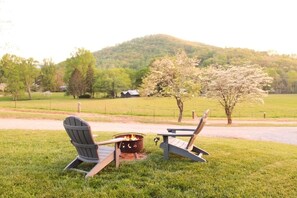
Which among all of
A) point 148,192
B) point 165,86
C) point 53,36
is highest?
point 53,36

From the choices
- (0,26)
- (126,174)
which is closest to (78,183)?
(126,174)

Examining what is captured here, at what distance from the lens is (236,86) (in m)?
21.5

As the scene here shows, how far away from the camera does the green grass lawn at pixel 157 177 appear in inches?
173

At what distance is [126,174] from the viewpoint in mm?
Answer: 5156

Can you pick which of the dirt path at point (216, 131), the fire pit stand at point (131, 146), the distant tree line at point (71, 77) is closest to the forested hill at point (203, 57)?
the distant tree line at point (71, 77)

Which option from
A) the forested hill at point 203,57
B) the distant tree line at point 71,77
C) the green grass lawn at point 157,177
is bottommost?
the green grass lawn at point 157,177

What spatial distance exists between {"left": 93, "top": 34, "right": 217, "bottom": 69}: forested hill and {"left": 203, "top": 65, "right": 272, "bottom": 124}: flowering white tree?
81.5m

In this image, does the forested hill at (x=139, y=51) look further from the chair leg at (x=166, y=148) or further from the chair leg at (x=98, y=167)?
the chair leg at (x=98, y=167)

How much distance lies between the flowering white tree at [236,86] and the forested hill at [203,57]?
39.7 meters

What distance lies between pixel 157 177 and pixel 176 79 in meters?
16.8

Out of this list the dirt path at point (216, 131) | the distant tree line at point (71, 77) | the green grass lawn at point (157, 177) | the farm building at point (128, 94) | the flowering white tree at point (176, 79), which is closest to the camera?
the green grass lawn at point (157, 177)

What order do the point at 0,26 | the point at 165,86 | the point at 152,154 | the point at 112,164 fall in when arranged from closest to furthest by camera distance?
1. the point at 112,164
2. the point at 152,154
3. the point at 0,26
4. the point at 165,86

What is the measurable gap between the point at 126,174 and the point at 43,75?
82.1m

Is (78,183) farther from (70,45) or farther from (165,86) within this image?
(70,45)
